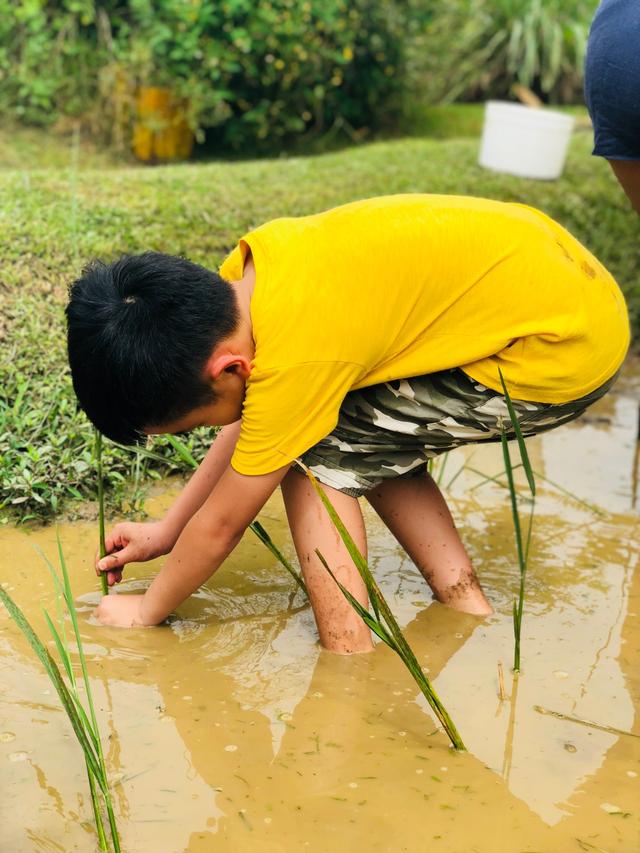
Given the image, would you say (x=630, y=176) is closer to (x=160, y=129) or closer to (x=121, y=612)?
(x=121, y=612)

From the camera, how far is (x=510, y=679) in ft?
7.52

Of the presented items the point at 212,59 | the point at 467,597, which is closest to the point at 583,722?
the point at 467,597

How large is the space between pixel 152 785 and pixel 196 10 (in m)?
5.80

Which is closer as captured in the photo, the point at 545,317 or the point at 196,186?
the point at 545,317

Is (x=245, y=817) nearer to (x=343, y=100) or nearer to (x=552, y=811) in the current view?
(x=552, y=811)

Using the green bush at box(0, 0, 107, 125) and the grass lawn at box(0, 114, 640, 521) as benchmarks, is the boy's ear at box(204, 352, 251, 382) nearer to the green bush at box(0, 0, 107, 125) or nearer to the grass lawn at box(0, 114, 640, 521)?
the grass lawn at box(0, 114, 640, 521)

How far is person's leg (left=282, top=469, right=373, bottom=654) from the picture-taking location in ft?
7.48

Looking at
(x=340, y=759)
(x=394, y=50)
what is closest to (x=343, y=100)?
(x=394, y=50)

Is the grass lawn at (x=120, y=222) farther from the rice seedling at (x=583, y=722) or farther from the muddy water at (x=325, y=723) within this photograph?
the rice seedling at (x=583, y=722)

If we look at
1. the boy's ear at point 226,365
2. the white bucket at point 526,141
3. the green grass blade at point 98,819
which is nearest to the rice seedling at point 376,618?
the boy's ear at point 226,365

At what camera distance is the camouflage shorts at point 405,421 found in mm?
2303

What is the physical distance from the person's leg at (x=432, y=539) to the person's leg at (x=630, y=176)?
2.72 ft

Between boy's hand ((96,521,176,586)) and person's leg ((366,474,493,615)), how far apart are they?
0.53 m

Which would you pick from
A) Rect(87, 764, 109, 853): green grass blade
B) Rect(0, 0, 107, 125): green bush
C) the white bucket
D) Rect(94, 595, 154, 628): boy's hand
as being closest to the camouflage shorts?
Rect(94, 595, 154, 628): boy's hand
